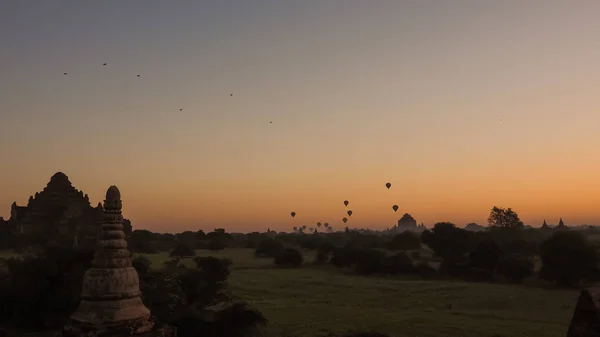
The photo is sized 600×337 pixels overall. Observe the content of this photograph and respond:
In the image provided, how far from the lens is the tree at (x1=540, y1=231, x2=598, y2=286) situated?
3741 cm

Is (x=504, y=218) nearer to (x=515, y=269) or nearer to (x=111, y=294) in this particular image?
(x=515, y=269)

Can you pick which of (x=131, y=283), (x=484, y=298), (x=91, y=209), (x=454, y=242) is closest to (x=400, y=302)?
(x=484, y=298)

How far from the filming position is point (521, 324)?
76.5 feet

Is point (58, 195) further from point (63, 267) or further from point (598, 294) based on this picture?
point (598, 294)

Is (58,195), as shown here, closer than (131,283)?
No

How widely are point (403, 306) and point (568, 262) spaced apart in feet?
56.3

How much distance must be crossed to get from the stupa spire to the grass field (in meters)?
12.9

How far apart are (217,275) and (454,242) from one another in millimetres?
31780

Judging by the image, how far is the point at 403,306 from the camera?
93.0ft

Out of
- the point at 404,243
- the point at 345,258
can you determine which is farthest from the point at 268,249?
the point at 404,243

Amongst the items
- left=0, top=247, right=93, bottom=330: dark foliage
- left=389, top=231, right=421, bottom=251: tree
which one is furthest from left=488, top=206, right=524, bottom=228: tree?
left=0, top=247, right=93, bottom=330: dark foliage

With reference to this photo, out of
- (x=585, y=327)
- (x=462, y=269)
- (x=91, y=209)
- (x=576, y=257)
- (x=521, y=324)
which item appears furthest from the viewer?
(x=91, y=209)

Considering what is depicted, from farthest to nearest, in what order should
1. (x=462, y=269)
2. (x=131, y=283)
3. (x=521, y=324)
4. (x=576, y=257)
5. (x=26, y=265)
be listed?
1. (x=462, y=269)
2. (x=576, y=257)
3. (x=521, y=324)
4. (x=26, y=265)
5. (x=131, y=283)

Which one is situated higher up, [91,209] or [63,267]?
[91,209]
